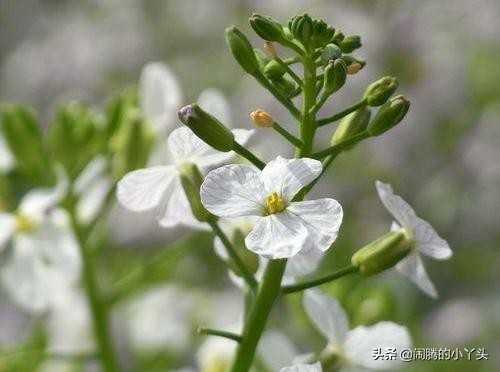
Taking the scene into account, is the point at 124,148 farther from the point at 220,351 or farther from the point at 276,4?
the point at 276,4

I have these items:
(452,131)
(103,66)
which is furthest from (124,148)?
(103,66)

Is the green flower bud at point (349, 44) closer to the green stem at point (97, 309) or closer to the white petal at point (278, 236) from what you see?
the white petal at point (278, 236)

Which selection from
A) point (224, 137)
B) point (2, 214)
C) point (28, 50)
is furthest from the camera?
point (28, 50)

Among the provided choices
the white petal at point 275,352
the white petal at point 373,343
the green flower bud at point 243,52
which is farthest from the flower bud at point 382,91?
the white petal at point 275,352

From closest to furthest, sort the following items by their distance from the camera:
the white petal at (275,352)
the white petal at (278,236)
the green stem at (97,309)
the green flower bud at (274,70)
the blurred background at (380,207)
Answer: the white petal at (278,236), the green flower bud at (274,70), the white petal at (275,352), the green stem at (97,309), the blurred background at (380,207)

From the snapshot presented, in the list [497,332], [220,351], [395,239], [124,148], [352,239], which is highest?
[124,148]
